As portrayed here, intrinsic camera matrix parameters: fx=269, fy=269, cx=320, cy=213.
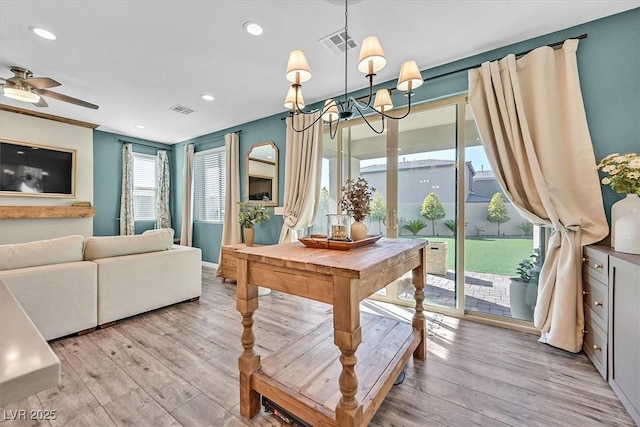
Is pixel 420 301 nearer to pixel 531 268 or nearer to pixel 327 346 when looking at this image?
pixel 327 346

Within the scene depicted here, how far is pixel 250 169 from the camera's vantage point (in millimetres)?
4691

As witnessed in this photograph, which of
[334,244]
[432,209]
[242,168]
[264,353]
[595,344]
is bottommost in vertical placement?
[264,353]

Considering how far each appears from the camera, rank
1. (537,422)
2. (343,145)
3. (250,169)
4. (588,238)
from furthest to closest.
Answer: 1. (250,169)
2. (343,145)
3. (588,238)
4. (537,422)

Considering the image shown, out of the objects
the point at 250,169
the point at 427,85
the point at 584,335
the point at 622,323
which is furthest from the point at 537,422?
the point at 250,169

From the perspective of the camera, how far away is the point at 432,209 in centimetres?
304

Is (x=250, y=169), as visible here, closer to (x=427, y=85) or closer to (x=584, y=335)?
(x=427, y=85)

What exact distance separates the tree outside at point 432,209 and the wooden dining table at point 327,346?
125 cm

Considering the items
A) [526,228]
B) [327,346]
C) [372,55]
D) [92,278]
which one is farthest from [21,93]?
[526,228]

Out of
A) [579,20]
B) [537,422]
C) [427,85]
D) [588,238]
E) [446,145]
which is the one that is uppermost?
[579,20]

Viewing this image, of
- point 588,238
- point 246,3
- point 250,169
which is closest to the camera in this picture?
point 246,3

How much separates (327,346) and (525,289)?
6.93 feet

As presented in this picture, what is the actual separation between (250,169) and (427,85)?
302cm

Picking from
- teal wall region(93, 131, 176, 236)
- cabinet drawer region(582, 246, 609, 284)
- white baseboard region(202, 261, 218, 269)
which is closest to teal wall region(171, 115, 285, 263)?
white baseboard region(202, 261, 218, 269)

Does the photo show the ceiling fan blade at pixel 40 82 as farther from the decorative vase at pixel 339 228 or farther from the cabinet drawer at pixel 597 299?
the cabinet drawer at pixel 597 299
